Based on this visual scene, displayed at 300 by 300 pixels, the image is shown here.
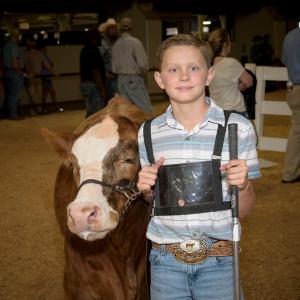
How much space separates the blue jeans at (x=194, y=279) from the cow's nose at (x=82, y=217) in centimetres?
30

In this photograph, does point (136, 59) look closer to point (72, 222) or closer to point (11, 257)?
point (11, 257)

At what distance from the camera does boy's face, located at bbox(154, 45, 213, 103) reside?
6.40 feet

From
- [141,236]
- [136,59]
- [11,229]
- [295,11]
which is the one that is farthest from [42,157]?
[295,11]

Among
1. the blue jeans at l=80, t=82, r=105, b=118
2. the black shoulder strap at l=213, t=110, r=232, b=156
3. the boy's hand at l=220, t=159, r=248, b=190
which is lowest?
the blue jeans at l=80, t=82, r=105, b=118

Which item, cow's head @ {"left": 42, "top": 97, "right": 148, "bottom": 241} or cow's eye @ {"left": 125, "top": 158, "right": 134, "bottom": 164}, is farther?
cow's eye @ {"left": 125, "top": 158, "right": 134, "bottom": 164}

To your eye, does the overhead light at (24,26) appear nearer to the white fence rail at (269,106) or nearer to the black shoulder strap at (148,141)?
the white fence rail at (269,106)

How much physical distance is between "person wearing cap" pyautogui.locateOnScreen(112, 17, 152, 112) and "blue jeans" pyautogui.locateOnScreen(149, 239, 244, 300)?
20.3ft

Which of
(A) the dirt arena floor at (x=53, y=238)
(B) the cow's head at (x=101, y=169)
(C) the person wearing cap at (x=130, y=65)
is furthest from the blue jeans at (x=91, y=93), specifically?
(B) the cow's head at (x=101, y=169)

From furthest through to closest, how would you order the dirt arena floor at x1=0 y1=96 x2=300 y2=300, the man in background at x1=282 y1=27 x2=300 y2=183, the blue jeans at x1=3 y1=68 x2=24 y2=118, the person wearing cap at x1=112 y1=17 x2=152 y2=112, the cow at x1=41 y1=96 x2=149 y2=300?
1. the blue jeans at x1=3 y1=68 x2=24 y2=118
2. the person wearing cap at x1=112 y1=17 x2=152 y2=112
3. the man in background at x1=282 y1=27 x2=300 y2=183
4. the dirt arena floor at x1=0 y1=96 x2=300 y2=300
5. the cow at x1=41 y1=96 x2=149 y2=300

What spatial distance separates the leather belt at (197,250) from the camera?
1.94 metres

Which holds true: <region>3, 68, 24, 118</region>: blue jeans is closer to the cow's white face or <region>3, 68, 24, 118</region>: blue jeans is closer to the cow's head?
the cow's head

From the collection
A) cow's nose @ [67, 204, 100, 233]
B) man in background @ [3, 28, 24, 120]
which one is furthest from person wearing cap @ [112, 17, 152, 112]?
cow's nose @ [67, 204, 100, 233]

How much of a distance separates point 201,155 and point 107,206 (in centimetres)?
49

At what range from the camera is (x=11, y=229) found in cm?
511
